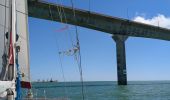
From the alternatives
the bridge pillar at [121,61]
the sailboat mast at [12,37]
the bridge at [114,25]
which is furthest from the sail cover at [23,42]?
the bridge pillar at [121,61]

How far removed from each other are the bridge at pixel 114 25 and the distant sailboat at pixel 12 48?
176ft

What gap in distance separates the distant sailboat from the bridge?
53.7m

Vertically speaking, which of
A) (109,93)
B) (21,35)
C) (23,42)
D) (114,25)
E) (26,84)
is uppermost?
(114,25)

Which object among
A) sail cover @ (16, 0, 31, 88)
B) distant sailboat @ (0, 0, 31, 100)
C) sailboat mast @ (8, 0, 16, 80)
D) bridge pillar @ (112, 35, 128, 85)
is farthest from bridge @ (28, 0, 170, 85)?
sailboat mast @ (8, 0, 16, 80)

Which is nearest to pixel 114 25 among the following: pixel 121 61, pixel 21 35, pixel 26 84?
pixel 121 61

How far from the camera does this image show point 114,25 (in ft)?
243

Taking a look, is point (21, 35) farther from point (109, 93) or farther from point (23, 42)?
point (109, 93)

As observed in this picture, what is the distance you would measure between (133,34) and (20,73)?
69.9 metres

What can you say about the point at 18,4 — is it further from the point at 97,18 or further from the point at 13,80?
the point at 97,18

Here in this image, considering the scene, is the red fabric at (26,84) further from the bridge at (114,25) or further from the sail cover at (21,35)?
the bridge at (114,25)

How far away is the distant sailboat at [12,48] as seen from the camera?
6134mm

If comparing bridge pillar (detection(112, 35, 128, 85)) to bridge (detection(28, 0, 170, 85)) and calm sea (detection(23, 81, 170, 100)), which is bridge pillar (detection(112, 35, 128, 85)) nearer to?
bridge (detection(28, 0, 170, 85))

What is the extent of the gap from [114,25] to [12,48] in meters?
68.1

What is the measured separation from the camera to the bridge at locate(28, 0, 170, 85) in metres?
62.6
